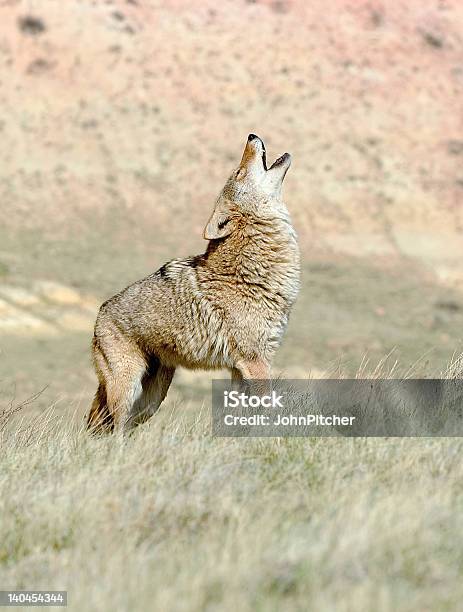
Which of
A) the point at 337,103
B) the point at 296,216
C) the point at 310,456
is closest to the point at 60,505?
the point at 310,456

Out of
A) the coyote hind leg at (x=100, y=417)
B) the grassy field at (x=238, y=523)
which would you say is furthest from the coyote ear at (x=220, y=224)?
the grassy field at (x=238, y=523)

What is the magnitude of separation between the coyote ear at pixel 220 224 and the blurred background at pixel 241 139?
21.6m

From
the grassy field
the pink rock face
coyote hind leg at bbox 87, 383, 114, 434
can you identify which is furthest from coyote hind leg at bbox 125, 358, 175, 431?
the pink rock face

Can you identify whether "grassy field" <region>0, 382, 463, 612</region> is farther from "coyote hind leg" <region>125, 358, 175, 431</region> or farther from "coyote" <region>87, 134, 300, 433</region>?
"coyote hind leg" <region>125, 358, 175, 431</region>

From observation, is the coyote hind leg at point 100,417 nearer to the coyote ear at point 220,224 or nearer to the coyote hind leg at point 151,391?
the coyote hind leg at point 151,391

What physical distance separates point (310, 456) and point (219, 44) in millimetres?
38586

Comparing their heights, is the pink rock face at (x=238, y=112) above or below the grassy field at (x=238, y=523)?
above

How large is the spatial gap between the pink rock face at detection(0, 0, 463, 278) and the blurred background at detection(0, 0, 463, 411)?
0.07 m

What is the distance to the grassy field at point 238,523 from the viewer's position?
3.83 m

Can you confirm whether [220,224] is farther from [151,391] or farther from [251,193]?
[151,391]

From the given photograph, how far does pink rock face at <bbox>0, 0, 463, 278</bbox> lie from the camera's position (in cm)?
3688

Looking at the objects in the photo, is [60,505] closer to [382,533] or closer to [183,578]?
[183,578]

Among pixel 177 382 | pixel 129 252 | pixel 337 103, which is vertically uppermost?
pixel 337 103

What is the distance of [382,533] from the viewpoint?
416 cm
